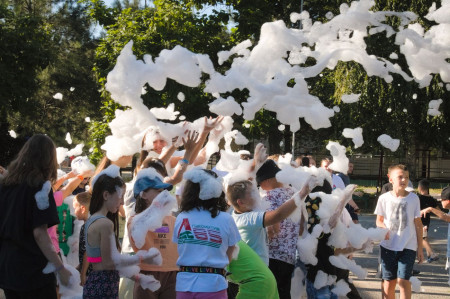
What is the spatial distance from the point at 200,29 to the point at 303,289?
43.3 feet

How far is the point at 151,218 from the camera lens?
411 cm

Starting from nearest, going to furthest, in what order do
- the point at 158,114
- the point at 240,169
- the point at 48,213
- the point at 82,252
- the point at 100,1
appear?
the point at 48,213
the point at 82,252
the point at 240,169
the point at 158,114
the point at 100,1

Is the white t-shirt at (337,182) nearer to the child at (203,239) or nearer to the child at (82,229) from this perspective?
the child at (82,229)

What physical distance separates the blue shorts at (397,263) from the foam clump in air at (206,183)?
132 inches

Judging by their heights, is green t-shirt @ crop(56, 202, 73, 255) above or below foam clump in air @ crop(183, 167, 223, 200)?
below

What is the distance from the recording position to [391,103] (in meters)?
17.3

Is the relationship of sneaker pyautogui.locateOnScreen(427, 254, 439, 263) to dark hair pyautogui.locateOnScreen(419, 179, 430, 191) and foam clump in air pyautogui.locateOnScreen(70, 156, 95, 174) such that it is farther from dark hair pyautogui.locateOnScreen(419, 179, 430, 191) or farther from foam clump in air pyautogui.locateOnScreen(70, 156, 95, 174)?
foam clump in air pyautogui.locateOnScreen(70, 156, 95, 174)

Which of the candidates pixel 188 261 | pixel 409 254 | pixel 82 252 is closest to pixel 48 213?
pixel 82 252

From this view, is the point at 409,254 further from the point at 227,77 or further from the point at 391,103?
the point at 391,103

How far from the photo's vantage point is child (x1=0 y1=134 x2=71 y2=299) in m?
3.63

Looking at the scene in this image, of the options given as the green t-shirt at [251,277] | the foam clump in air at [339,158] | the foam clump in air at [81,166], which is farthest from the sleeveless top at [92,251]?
the foam clump in air at [339,158]

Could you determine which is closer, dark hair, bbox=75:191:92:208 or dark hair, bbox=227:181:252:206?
dark hair, bbox=227:181:252:206

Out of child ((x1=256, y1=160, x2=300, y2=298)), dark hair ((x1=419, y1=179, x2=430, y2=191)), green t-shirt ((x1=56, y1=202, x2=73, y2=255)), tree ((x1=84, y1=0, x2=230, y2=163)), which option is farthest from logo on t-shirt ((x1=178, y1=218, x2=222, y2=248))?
tree ((x1=84, y1=0, x2=230, y2=163))

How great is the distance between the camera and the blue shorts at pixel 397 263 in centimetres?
642
